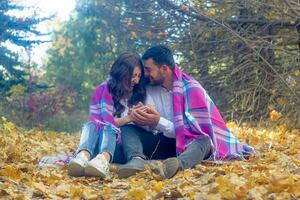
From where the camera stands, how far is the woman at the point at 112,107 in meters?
4.35

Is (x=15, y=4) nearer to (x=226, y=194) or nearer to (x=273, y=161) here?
(x=273, y=161)

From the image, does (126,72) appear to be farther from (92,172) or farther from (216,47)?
(216,47)

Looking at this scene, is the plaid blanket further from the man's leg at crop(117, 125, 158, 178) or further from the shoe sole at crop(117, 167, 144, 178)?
the shoe sole at crop(117, 167, 144, 178)

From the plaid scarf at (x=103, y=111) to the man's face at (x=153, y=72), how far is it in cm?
38

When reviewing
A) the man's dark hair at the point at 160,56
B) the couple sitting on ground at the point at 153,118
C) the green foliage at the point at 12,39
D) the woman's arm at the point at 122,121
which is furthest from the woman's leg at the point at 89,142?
the green foliage at the point at 12,39

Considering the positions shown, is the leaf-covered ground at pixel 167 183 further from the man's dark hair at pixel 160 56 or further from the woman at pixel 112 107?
the man's dark hair at pixel 160 56

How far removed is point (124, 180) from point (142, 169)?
186mm

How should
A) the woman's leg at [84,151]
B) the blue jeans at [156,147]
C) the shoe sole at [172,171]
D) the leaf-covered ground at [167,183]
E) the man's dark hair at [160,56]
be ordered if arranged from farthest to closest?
the man's dark hair at [160,56]
the blue jeans at [156,147]
the woman's leg at [84,151]
the shoe sole at [172,171]
the leaf-covered ground at [167,183]

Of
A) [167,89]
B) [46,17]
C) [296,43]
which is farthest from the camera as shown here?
[46,17]

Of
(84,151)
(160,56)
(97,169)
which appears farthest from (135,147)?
(160,56)

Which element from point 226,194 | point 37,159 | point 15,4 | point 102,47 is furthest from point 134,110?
point 102,47

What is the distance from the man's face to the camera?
4789 millimetres

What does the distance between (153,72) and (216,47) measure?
4858mm

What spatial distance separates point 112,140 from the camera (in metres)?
4.38
